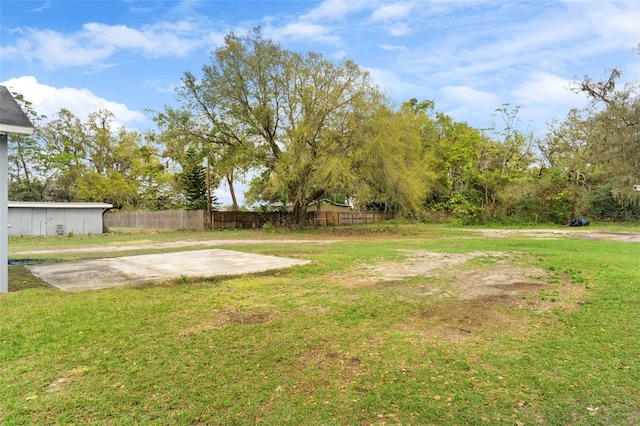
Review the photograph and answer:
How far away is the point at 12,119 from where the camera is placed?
529cm

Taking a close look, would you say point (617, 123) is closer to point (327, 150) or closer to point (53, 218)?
point (327, 150)

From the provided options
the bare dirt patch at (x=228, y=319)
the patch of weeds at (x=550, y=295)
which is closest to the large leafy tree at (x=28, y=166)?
the bare dirt patch at (x=228, y=319)

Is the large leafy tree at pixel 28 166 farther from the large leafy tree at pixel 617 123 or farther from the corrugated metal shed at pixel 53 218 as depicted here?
the large leafy tree at pixel 617 123

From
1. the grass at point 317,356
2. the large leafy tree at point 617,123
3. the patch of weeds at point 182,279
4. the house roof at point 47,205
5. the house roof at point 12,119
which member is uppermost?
the large leafy tree at point 617,123

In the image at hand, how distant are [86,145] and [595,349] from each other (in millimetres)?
40206

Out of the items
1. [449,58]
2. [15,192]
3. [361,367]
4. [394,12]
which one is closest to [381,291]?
[361,367]

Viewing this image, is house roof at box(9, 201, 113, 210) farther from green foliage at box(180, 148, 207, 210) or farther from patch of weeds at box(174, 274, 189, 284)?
patch of weeds at box(174, 274, 189, 284)

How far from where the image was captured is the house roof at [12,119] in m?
5.19

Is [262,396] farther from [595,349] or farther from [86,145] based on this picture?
[86,145]

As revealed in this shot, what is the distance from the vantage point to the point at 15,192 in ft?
99.9

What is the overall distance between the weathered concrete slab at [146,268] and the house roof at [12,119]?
2.46 meters

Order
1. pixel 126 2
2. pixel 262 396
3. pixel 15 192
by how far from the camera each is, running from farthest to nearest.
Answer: pixel 15 192 < pixel 126 2 < pixel 262 396

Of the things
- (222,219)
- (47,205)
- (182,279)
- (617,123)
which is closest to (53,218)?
(47,205)

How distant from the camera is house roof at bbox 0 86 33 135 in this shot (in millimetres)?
5191
